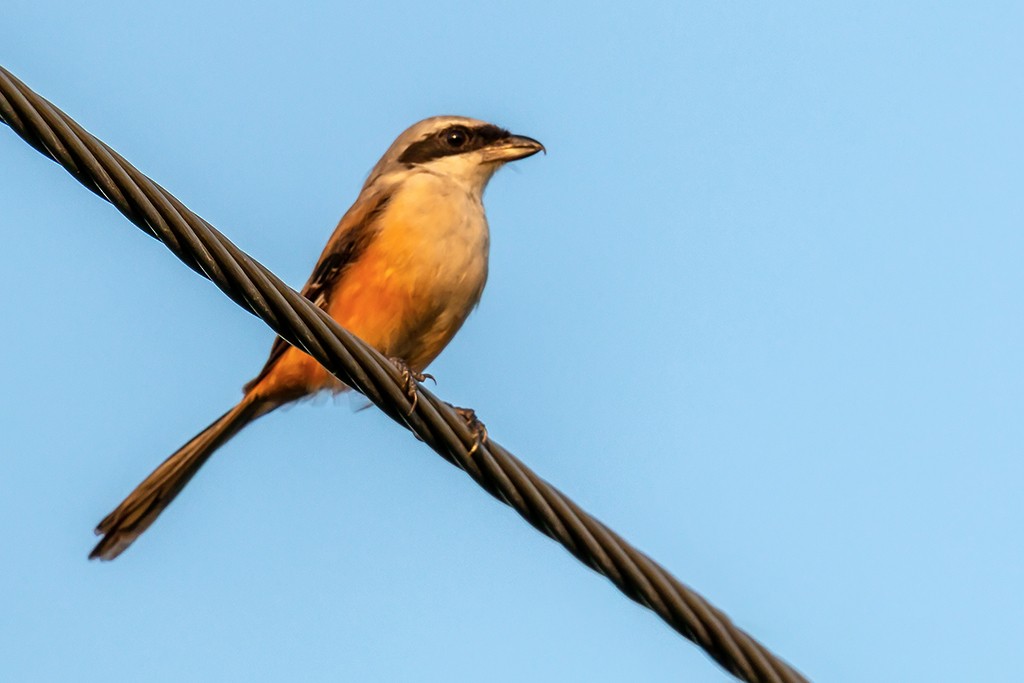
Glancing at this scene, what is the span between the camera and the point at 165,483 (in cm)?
667

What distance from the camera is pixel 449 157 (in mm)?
7426

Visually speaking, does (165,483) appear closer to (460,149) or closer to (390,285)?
(390,285)

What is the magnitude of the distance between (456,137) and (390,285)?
1409mm

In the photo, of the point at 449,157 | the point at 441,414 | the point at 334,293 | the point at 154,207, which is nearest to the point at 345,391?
the point at 334,293

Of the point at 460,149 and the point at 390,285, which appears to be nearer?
the point at 390,285

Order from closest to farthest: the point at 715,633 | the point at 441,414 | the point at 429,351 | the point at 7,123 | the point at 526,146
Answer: the point at 7,123 → the point at 715,633 → the point at 441,414 → the point at 429,351 → the point at 526,146

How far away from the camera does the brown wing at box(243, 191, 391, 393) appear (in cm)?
683

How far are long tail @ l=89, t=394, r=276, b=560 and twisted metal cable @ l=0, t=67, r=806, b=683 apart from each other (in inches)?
118

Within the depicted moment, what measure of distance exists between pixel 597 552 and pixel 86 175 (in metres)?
1.62

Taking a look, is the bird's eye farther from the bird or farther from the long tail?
the long tail

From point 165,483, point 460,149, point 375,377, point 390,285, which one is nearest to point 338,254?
point 390,285

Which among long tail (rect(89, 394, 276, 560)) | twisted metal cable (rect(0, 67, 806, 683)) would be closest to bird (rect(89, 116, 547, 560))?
long tail (rect(89, 394, 276, 560))

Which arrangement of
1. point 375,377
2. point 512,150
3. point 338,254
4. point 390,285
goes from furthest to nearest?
point 512,150 → point 338,254 → point 390,285 → point 375,377

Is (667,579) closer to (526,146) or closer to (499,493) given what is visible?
(499,493)
